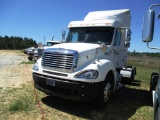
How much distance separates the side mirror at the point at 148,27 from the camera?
3680mm

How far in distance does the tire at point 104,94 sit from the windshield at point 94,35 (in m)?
1.50

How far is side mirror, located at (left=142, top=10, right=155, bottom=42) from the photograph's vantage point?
3680mm

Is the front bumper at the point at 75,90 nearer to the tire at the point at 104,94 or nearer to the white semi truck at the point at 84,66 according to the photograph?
the white semi truck at the point at 84,66

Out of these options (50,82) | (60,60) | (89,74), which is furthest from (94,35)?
(50,82)

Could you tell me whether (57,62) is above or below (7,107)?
above

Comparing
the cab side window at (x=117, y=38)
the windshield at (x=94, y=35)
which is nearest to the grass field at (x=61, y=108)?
the cab side window at (x=117, y=38)

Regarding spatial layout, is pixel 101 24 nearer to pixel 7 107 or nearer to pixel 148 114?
pixel 148 114

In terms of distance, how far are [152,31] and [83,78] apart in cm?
253

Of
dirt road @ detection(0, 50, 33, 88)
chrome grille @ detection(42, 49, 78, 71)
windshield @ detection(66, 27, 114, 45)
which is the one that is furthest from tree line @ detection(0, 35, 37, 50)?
chrome grille @ detection(42, 49, 78, 71)

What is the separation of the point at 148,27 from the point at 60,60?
3057 millimetres

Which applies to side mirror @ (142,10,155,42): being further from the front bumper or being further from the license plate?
the license plate

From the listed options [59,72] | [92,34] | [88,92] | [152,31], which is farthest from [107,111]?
[152,31]

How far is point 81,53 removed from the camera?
619cm

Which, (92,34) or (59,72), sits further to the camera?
(92,34)
